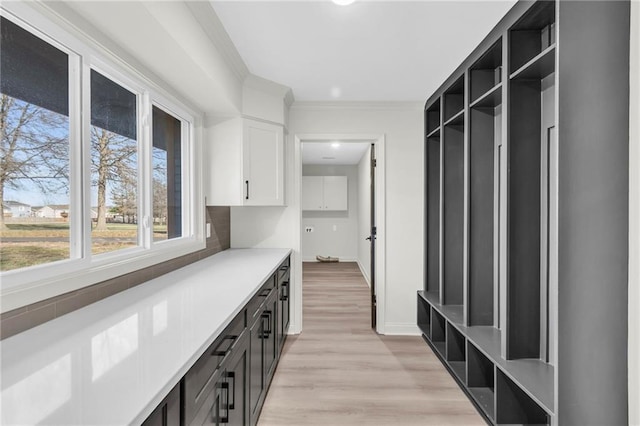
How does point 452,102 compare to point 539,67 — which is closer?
point 539,67

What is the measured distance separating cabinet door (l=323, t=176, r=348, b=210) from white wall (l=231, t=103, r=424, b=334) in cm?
442

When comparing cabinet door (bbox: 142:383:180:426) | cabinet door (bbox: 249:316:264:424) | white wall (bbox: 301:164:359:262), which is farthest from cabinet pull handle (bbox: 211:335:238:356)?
white wall (bbox: 301:164:359:262)

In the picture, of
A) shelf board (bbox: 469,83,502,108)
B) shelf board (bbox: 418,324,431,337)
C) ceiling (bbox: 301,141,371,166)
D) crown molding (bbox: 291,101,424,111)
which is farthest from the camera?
ceiling (bbox: 301,141,371,166)

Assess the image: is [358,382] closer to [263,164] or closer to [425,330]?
[425,330]

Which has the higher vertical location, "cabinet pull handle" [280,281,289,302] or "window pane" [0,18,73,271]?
"window pane" [0,18,73,271]

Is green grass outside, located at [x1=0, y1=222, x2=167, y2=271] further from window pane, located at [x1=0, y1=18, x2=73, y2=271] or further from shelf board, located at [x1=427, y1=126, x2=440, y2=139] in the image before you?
shelf board, located at [x1=427, y1=126, x2=440, y2=139]

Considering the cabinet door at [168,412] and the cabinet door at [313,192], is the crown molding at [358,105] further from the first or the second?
the cabinet door at [313,192]

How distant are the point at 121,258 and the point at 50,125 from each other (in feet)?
2.34

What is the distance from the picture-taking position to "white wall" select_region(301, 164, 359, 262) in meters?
8.22

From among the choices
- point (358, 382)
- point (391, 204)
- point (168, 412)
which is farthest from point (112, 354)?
point (391, 204)

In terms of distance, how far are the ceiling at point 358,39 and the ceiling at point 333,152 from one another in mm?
2284

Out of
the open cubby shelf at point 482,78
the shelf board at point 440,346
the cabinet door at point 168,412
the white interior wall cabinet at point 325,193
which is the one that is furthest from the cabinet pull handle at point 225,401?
the white interior wall cabinet at point 325,193

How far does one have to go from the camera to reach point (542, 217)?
Result: 5.77 ft

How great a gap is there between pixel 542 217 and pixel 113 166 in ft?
7.39
